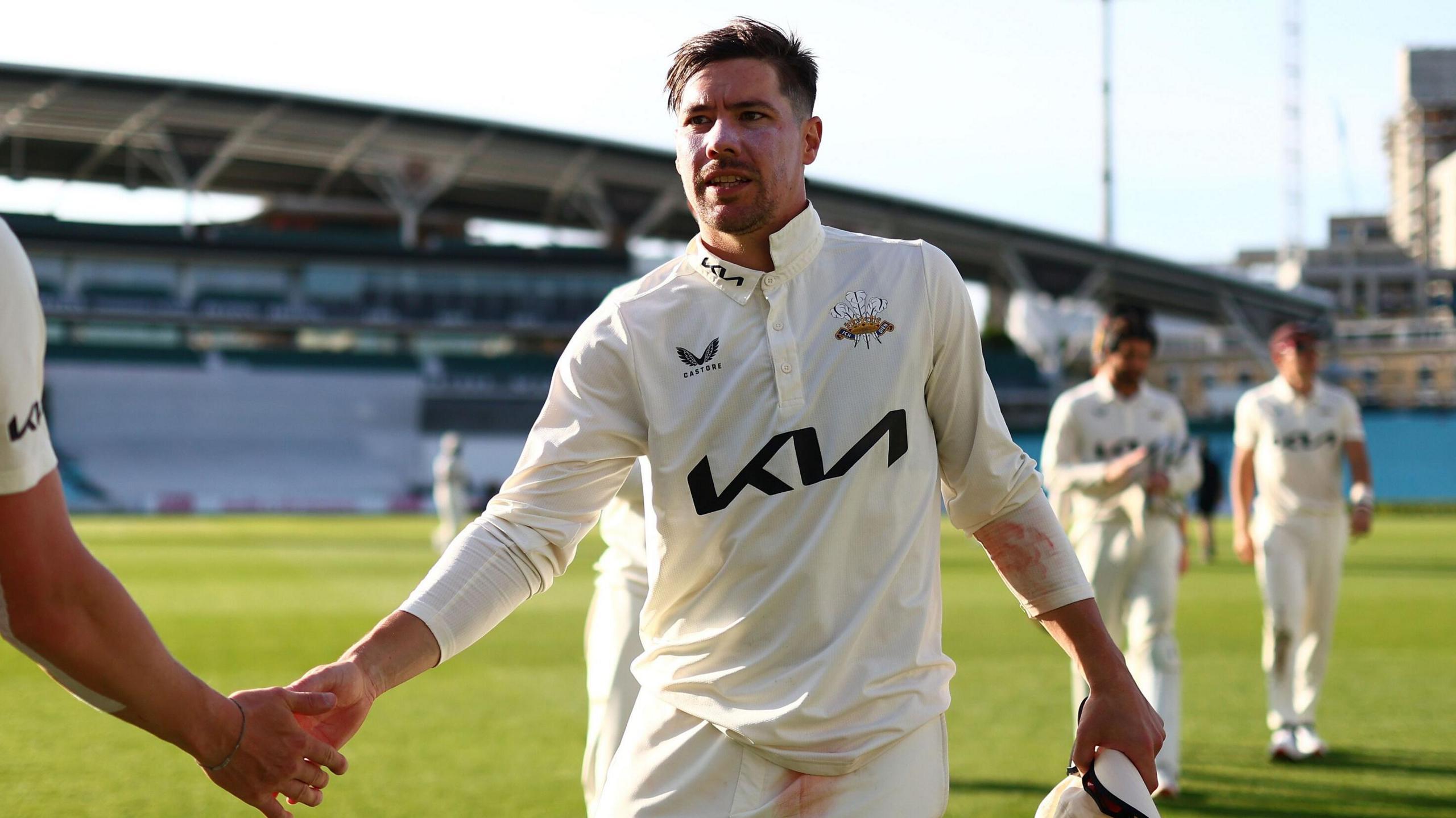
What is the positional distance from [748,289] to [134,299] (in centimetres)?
6436

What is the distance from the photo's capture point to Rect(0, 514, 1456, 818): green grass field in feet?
21.8

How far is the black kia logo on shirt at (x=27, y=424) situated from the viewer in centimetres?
209

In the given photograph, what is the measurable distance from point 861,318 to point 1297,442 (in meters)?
6.63

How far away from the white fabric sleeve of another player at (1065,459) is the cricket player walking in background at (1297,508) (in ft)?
4.61

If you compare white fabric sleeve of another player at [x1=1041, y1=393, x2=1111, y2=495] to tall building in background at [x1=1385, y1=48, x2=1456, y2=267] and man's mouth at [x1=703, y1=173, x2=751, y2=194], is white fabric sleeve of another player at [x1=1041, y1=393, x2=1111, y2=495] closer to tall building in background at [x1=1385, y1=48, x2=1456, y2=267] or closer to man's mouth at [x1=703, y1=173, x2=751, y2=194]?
man's mouth at [x1=703, y1=173, x2=751, y2=194]

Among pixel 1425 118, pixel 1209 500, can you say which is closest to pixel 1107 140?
pixel 1209 500

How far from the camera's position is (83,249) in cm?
6131

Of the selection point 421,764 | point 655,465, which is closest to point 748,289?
point 655,465

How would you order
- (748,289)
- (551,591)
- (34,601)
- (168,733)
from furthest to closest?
1. (551,591)
2. (748,289)
3. (168,733)
4. (34,601)

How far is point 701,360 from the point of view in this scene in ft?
8.94

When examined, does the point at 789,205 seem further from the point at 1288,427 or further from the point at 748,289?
the point at 1288,427

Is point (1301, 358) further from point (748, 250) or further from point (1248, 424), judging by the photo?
point (748, 250)

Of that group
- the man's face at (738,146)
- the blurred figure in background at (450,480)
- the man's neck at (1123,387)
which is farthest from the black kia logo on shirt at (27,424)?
the blurred figure in background at (450,480)

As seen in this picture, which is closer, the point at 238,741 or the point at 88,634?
the point at 88,634
